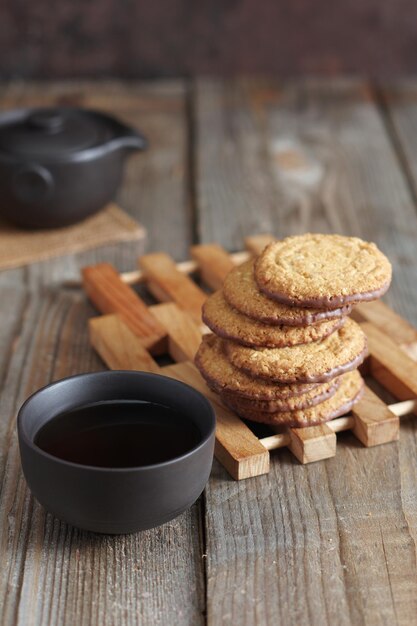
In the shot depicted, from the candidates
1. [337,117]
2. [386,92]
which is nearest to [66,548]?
[337,117]

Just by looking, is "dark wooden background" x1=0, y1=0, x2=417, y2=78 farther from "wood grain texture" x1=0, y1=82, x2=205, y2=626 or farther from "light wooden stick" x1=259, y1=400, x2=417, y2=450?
"light wooden stick" x1=259, y1=400, x2=417, y2=450

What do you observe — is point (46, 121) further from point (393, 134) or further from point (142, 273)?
point (393, 134)

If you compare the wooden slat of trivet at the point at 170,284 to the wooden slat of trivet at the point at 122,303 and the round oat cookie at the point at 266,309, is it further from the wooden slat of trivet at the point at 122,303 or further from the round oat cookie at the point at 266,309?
the round oat cookie at the point at 266,309

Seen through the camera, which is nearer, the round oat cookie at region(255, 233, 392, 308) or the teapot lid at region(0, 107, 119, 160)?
the round oat cookie at region(255, 233, 392, 308)

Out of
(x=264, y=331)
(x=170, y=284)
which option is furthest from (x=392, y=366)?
(x=170, y=284)

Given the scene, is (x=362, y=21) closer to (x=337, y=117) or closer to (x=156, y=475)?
(x=337, y=117)

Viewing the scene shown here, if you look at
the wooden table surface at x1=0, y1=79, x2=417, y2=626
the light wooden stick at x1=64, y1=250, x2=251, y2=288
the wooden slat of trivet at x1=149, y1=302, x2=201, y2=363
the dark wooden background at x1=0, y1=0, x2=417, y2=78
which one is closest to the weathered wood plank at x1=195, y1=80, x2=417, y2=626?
the wooden table surface at x1=0, y1=79, x2=417, y2=626

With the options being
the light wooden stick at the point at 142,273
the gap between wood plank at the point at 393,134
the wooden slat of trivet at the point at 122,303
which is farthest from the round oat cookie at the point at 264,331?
the gap between wood plank at the point at 393,134
